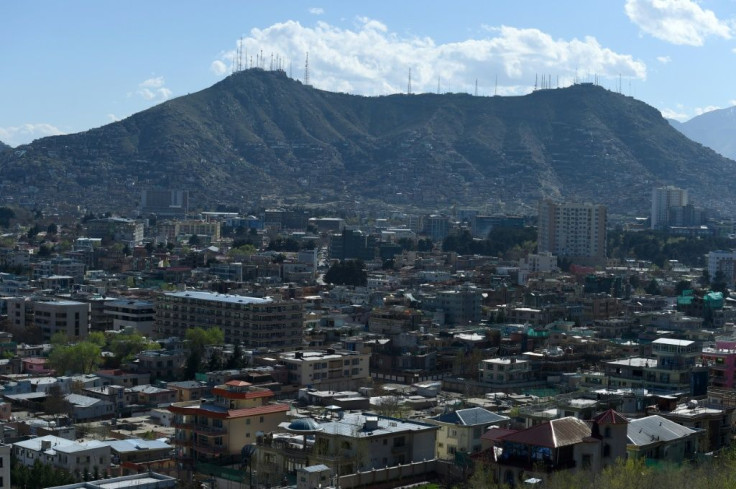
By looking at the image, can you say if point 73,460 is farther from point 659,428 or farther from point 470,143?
point 470,143

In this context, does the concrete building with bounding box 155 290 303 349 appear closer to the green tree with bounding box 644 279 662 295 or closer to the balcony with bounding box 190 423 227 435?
the balcony with bounding box 190 423 227 435

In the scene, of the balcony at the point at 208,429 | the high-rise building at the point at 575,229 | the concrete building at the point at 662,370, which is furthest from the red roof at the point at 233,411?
the high-rise building at the point at 575,229

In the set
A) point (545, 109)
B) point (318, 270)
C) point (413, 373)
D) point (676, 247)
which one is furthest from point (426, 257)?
point (545, 109)

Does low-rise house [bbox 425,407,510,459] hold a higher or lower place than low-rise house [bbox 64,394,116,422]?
higher

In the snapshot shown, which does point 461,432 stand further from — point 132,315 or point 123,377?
point 132,315

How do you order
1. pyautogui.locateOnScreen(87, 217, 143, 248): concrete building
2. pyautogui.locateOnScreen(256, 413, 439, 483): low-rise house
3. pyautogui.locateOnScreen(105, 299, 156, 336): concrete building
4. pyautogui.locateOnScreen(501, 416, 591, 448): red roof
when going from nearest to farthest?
pyautogui.locateOnScreen(501, 416, 591, 448): red roof, pyautogui.locateOnScreen(256, 413, 439, 483): low-rise house, pyautogui.locateOnScreen(105, 299, 156, 336): concrete building, pyautogui.locateOnScreen(87, 217, 143, 248): concrete building

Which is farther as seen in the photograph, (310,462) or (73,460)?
(73,460)

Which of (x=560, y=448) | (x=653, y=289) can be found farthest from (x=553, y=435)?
(x=653, y=289)

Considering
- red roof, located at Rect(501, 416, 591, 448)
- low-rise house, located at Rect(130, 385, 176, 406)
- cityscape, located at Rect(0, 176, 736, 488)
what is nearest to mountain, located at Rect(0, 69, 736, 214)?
cityscape, located at Rect(0, 176, 736, 488)
